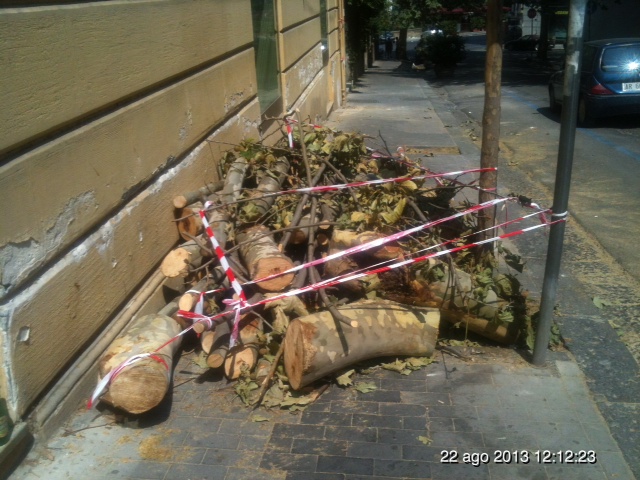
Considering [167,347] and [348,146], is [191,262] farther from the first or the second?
[348,146]

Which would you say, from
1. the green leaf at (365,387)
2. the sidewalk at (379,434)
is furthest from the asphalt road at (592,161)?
the green leaf at (365,387)

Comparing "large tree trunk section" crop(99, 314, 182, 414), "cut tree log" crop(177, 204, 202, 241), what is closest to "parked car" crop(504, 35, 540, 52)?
"cut tree log" crop(177, 204, 202, 241)

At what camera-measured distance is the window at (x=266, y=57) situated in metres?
8.67

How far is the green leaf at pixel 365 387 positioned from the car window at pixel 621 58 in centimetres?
1223

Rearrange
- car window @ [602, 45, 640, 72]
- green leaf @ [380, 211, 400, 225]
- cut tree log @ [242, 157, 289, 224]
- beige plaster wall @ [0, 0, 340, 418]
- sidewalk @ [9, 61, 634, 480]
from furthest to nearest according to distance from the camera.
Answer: car window @ [602, 45, 640, 72] → cut tree log @ [242, 157, 289, 224] → green leaf @ [380, 211, 400, 225] → sidewalk @ [9, 61, 634, 480] → beige plaster wall @ [0, 0, 340, 418]

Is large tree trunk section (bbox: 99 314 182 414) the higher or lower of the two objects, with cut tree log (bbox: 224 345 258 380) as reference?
higher

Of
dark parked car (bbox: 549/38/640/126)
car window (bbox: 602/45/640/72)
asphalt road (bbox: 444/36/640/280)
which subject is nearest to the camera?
asphalt road (bbox: 444/36/640/280)

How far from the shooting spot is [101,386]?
146 inches

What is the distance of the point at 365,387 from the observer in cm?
419

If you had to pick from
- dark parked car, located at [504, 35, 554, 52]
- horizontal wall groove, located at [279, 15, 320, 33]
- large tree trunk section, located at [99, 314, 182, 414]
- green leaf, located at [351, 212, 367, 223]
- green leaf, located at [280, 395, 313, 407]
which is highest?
horizontal wall groove, located at [279, 15, 320, 33]

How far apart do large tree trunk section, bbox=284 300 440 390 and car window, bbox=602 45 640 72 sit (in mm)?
11660

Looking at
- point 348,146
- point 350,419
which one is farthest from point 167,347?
point 348,146

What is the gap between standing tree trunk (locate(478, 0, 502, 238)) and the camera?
5.25 meters

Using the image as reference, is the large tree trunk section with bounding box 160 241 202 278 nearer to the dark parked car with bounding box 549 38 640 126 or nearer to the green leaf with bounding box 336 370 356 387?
the green leaf with bounding box 336 370 356 387
